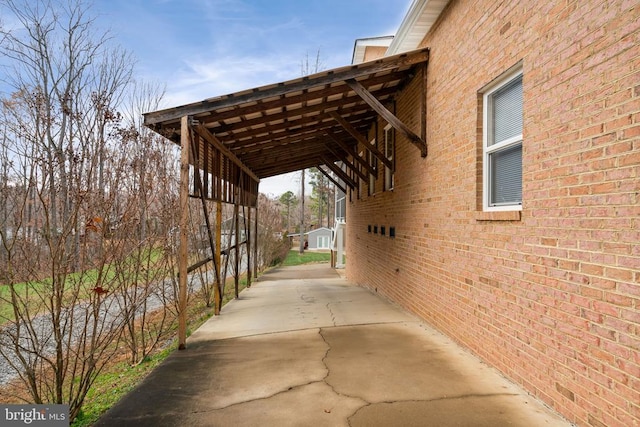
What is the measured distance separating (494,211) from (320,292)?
20.1 ft

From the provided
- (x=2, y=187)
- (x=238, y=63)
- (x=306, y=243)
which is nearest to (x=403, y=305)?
(x=2, y=187)

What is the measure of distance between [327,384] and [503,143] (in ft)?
9.23

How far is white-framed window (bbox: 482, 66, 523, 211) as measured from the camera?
10.9 ft

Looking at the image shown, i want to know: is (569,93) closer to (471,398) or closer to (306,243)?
(471,398)

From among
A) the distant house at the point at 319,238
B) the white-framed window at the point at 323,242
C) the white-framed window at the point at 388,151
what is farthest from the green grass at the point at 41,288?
the white-framed window at the point at 323,242

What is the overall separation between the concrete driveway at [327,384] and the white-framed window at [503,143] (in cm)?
167

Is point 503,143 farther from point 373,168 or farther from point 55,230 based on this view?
point 373,168

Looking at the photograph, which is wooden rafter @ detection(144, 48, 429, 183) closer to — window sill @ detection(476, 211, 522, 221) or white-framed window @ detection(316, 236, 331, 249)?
window sill @ detection(476, 211, 522, 221)

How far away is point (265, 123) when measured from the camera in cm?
642

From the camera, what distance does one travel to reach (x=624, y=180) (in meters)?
2.09

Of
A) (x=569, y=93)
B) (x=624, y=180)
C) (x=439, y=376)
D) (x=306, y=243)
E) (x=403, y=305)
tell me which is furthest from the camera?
(x=306, y=243)

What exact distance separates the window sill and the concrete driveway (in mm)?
1450

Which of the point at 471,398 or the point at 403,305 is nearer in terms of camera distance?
the point at 471,398

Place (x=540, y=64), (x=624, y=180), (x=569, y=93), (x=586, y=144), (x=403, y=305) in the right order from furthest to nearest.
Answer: (x=403, y=305) → (x=540, y=64) → (x=569, y=93) → (x=586, y=144) → (x=624, y=180)
